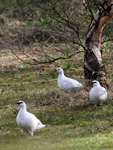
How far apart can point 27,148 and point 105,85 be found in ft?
15.4

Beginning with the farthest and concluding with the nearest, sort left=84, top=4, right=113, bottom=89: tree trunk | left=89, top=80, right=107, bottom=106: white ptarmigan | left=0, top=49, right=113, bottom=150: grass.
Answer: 1. left=84, top=4, right=113, bottom=89: tree trunk
2. left=89, top=80, right=107, bottom=106: white ptarmigan
3. left=0, top=49, right=113, bottom=150: grass

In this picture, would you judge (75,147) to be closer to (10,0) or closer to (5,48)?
(5,48)

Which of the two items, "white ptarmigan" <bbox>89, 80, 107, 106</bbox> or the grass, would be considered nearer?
the grass

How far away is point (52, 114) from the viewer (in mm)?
8461

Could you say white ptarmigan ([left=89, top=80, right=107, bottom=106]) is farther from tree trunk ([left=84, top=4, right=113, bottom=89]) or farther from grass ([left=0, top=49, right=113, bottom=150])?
tree trunk ([left=84, top=4, right=113, bottom=89])

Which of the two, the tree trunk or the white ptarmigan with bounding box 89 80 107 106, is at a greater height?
the tree trunk

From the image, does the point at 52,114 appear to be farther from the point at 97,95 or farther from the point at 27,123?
the point at 27,123

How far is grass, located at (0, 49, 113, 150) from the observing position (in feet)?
19.8

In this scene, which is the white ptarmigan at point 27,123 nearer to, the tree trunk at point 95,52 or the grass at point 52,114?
the grass at point 52,114

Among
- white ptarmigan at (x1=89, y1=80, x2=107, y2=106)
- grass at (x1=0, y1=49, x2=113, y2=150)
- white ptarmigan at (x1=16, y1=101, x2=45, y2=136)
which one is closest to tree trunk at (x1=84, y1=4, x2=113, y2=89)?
grass at (x1=0, y1=49, x2=113, y2=150)

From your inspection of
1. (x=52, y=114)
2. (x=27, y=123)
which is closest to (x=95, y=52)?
(x=52, y=114)

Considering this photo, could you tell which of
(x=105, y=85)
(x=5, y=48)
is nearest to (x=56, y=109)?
(x=105, y=85)

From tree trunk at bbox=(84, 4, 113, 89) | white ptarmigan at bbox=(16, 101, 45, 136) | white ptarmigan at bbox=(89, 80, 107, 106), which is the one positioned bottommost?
white ptarmigan at bbox=(16, 101, 45, 136)

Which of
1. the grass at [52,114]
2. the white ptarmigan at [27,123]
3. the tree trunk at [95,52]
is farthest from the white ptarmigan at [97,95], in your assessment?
the white ptarmigan at [27,123]
